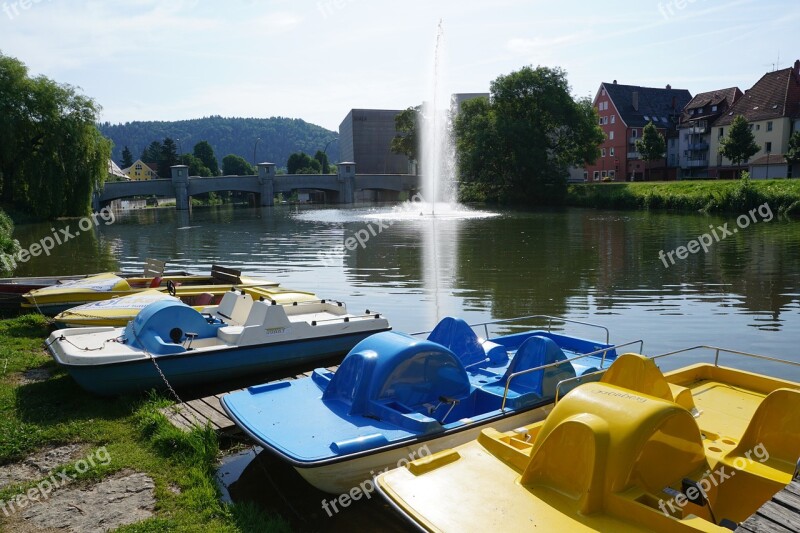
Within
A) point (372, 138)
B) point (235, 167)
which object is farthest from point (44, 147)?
point (235, 167)

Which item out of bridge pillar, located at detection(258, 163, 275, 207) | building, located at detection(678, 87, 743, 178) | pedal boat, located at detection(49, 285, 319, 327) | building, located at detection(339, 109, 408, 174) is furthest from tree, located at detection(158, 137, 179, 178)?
pedal boat, located at detection(49, 285, 319, 327)

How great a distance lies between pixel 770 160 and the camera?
2470 inches

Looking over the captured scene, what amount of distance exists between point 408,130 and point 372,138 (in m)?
→ 38.2

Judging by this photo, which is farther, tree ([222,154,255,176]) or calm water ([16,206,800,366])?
tree ([222,154,255,176])

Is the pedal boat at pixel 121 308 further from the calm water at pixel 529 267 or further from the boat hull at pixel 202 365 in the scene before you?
the calm water at pixel 529 267

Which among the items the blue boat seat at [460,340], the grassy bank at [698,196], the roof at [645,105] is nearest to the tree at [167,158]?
the roof at [645,105]

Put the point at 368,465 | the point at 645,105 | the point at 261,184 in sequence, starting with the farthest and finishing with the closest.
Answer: the point at 261,184 → the point at 645,105 → the point at 368,465

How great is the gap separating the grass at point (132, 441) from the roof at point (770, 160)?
68.8 m

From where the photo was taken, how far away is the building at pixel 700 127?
7312 centimetres

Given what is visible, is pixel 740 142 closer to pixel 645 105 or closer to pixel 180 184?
pixel 645 105

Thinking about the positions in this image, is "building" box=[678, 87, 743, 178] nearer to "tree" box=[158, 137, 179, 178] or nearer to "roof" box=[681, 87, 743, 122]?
"roof" box=[681, 87, 743, 122]

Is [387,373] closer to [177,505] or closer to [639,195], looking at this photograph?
[177,505]

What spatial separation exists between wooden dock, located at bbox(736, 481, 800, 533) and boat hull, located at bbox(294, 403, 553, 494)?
3.44 metres

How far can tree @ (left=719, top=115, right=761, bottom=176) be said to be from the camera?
60.8m
